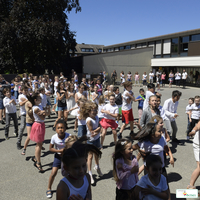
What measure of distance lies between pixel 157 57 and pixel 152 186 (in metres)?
28.8

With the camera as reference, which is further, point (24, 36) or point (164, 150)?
point (24, 36)

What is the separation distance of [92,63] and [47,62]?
30.4 feet

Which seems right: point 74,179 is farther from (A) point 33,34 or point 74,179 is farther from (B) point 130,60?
(B) point 130,60

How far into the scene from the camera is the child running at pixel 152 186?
7.40 feet

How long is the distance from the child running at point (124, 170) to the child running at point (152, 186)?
18.2 inches

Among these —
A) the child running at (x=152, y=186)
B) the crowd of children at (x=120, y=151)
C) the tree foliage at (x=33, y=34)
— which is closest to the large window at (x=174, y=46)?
the tree foliage at (x=33, y=34)

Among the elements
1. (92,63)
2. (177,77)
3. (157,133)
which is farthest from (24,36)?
(157,133)

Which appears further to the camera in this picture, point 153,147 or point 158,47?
point 158,47

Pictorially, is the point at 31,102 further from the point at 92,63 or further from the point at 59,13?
the point at 92,63

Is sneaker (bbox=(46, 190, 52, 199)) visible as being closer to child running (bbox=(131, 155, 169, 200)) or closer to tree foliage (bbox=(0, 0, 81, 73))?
child running (bbox=(131, 155, 169, 200))

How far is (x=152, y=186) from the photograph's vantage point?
2293 mm

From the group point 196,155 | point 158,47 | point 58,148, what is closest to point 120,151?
point 58,148

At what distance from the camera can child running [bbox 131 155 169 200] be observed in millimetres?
2256

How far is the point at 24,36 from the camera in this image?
21.2 meters
